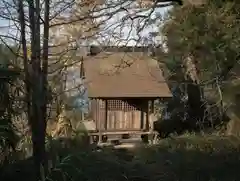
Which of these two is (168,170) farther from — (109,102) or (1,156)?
(109,102)

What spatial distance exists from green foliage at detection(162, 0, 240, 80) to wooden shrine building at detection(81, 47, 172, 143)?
3650 mm

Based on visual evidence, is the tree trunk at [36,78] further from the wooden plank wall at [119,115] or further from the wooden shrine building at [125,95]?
the wooden plank wall at [119,115]

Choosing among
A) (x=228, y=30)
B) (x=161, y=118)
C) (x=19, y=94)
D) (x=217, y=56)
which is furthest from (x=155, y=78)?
(x=19, y=94)

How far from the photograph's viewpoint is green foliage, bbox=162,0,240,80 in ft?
37.3

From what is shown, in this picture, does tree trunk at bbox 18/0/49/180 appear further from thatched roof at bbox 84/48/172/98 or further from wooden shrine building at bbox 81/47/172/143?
wooden shrine building at bbox 81/47/172/143

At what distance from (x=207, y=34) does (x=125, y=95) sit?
21.9ft

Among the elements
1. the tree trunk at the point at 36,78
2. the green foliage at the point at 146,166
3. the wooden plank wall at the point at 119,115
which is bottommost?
the green foliage at the point at 146,166

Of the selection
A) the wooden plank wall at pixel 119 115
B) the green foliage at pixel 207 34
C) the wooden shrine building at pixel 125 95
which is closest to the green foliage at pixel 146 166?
the green foliage at pixel 207 34

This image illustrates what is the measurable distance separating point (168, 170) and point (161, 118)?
1327 centimetres

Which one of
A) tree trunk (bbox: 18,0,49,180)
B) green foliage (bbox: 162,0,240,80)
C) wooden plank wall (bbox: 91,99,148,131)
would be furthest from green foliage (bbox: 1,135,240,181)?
wooden plank wall (bbox: 91,99,148,131)

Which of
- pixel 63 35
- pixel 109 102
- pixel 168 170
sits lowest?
pixel 168 170

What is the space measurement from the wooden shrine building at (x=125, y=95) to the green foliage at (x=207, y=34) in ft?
12.0

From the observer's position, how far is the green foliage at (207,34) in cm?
1138

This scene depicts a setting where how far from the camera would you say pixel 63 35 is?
8.77m
